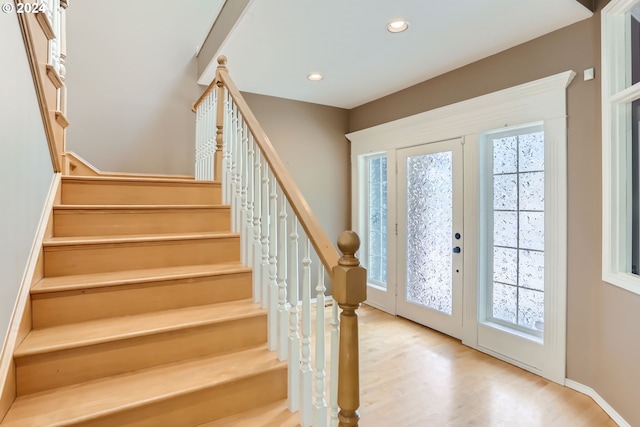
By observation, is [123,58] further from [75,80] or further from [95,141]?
[95,141]

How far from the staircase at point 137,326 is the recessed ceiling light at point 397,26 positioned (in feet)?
6.30

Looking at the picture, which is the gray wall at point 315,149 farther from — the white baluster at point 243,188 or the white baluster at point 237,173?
the white baluster at point 243,188

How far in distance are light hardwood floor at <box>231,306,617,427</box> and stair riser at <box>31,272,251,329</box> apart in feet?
2.20

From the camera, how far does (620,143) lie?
2.11m

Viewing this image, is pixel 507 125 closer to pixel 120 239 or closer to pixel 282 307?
pixel 282 307

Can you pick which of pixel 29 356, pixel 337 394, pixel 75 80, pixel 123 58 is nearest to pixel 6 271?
pixel 29 356

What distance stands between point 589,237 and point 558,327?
2.34 feet

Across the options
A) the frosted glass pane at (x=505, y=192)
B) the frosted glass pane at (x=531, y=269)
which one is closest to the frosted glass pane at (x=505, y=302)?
the frosted glass pane at (x=531, y=269)

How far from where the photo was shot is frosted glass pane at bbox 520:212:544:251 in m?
2.67

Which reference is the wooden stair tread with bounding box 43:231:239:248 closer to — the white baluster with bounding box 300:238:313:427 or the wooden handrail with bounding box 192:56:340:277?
the wooden handrail with bounding box 192:56:340:277

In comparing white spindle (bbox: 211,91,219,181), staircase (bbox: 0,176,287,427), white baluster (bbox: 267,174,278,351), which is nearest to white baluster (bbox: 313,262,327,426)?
staircase (bbox: 0,176,287,427)

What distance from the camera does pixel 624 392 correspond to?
2008 millimetres

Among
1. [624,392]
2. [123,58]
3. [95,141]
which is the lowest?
[624,392]

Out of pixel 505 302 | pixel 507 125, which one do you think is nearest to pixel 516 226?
pixel 505 302
